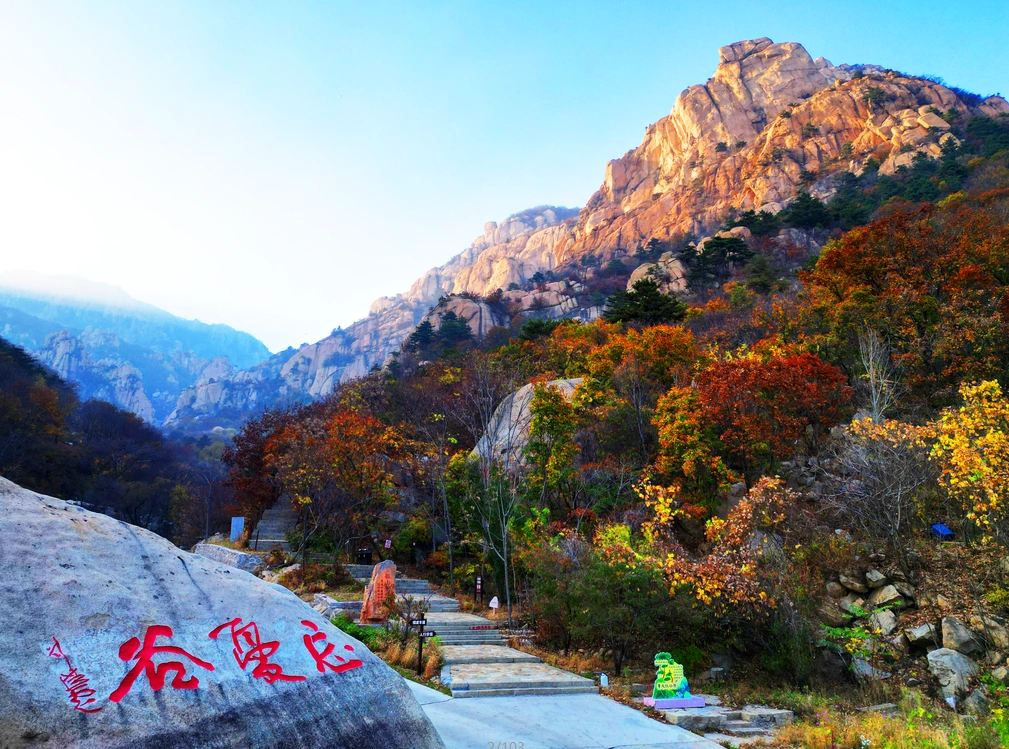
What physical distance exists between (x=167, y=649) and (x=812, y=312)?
2092cm

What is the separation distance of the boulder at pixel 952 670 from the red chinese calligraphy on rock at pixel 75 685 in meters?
11.3

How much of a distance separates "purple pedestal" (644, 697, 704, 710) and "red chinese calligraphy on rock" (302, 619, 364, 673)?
5500 millimetres

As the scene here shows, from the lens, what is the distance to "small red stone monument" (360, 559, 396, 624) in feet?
39.1

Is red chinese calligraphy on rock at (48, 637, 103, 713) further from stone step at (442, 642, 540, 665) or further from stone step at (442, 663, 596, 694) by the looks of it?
stone step at (442, 642, 540, 665)

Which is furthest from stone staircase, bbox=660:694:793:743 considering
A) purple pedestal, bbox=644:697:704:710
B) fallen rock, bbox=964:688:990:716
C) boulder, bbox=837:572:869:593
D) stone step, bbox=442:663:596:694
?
boulder, bbox=837:572:869:593

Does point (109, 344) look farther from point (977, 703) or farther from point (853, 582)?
point (977, 703)

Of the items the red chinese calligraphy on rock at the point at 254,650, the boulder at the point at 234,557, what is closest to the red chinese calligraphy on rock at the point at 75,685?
the red chinese calligraphy on rock at the point at 254,650

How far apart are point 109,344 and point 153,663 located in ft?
552

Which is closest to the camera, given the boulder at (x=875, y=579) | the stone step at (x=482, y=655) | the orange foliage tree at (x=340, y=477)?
the stone step at (x=482, y=655)

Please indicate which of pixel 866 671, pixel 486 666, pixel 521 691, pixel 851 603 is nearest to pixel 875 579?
pixel 851 603

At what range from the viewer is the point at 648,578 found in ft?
33.4

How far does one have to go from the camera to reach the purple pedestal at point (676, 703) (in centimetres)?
807

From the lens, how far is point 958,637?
31.4 ft

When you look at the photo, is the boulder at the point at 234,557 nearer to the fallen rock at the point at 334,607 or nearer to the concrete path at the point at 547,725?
the fallen rock at the point at 334,607
